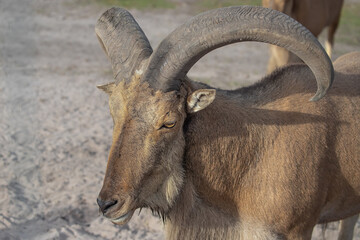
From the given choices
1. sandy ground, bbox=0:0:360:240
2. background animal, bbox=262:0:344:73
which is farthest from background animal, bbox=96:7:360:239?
background animal, bbox=262:0:344:73

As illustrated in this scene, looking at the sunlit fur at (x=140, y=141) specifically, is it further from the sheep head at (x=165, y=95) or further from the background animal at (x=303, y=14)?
the background animal at (x=303, y=14)

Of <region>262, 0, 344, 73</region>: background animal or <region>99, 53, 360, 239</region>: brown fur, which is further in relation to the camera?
<region>262, 0, 344, 73</region>: background animal

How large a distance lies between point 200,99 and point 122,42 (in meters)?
0.98

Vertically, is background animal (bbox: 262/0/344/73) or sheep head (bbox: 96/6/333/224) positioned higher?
sheep head (bbox: 96/6/333/224)

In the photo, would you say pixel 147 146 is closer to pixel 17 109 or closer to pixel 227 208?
pixel 227 208

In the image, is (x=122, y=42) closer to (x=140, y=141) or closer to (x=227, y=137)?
(x=140, y=141)

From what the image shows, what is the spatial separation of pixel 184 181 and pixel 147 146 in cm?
65

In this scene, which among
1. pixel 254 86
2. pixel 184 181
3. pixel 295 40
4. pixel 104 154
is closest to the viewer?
pixel 295 40

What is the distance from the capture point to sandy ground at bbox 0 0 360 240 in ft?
23.1

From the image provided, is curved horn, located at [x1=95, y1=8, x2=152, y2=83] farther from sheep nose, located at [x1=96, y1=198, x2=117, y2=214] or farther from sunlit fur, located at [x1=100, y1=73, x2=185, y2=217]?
sheep nose, located at [x1=96, y1=198, x2=117, y2=214]

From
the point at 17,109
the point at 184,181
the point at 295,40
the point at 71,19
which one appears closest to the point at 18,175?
the point at 17,109

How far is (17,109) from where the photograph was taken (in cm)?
1027

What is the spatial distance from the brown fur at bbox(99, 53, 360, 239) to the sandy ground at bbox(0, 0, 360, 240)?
2202 mm

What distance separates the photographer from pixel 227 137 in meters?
4.78
